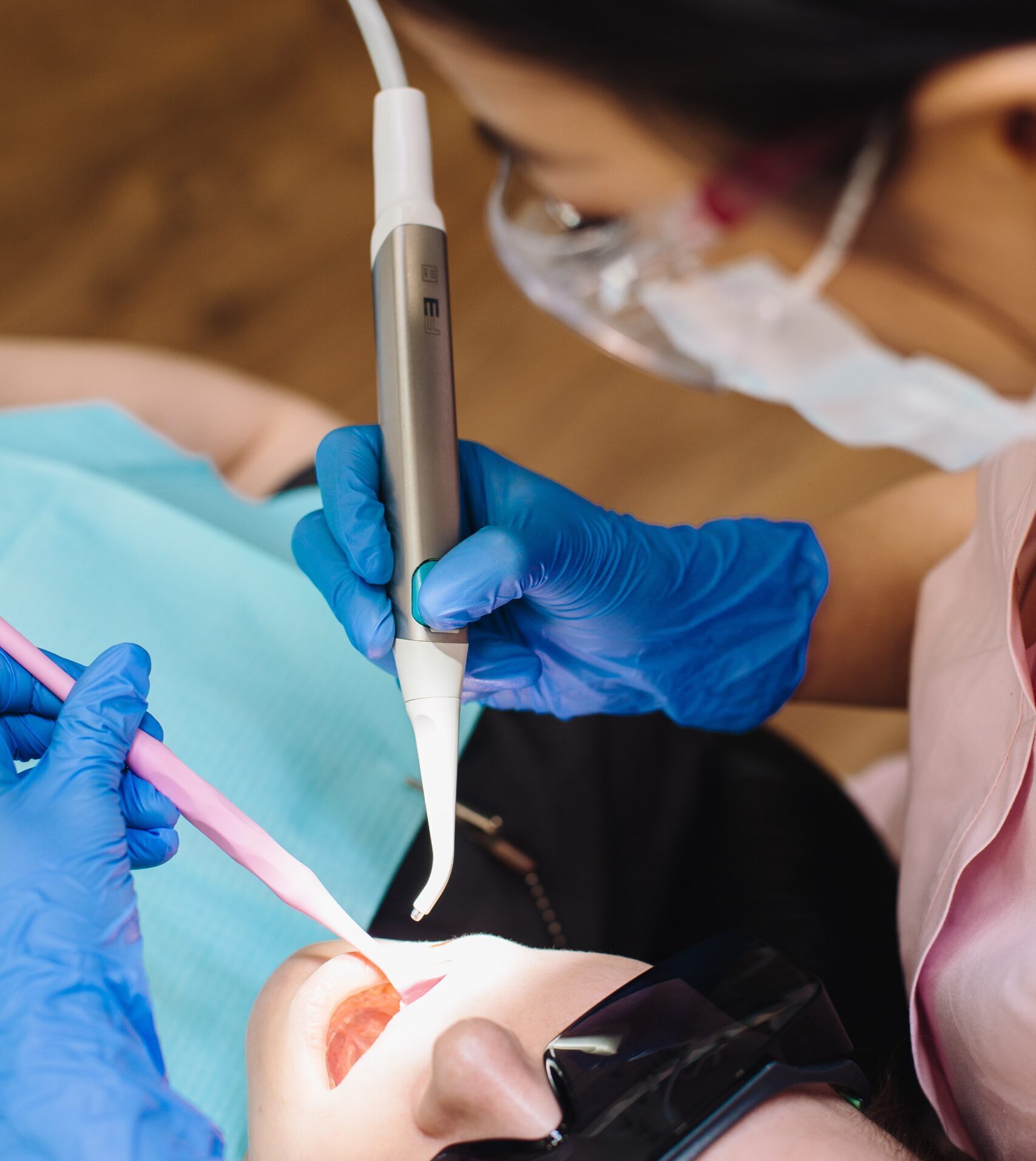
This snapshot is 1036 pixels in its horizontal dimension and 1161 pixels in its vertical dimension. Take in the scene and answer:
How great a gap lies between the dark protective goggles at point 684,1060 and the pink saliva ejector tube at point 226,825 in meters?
0.09

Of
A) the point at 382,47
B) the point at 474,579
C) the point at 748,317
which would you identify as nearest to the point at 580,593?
the point at 474,579

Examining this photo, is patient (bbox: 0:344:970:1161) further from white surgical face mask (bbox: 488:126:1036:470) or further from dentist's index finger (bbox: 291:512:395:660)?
white surgical face mask (bbox: 488:126:1036:470)

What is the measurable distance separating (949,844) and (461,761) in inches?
12.5

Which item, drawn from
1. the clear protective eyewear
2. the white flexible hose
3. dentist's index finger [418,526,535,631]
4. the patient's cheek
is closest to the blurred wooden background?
the clear protective eyewear

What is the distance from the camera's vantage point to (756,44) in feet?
2.09

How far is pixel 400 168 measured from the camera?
56cm

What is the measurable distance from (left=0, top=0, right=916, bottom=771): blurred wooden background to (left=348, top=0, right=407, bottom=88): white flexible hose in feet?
1.58

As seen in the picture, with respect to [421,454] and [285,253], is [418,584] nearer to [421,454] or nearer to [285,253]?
[421,454]

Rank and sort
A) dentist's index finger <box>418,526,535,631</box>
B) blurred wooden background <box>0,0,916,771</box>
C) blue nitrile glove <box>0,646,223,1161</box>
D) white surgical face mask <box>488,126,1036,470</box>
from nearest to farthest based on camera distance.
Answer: blue nitrile glove <box>0,646,223,1161</box> → dentist's index finger <box>418,526,535,631</box> → white surgical face mask <box>488,126,1036,470</box> → blurred wooden background <box>0,0,916,771</box>

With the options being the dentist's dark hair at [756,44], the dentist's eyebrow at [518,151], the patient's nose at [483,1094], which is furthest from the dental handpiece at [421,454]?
the dentist's eyebrow at [518,151]

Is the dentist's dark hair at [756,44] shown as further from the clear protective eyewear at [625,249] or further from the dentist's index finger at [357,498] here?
the dentist's index finger at [357,498]

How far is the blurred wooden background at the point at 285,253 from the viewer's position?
1224 millimetres

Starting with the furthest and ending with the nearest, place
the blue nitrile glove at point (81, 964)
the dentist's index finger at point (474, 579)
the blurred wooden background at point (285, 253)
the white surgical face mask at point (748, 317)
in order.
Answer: the blurred wooden background at point (285, 253), the white surgical face mask at point (748, 317), the dentist's index finger at point (474, 579), the blue nitrile glove at point (81, 964)

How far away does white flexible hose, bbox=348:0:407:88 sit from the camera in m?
0.59
